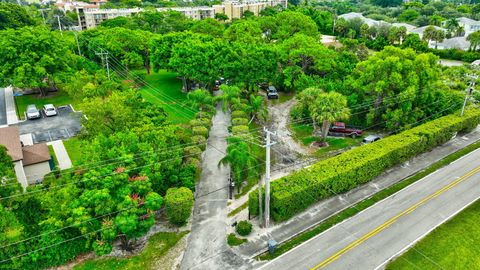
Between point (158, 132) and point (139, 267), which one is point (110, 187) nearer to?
point (139, 267)

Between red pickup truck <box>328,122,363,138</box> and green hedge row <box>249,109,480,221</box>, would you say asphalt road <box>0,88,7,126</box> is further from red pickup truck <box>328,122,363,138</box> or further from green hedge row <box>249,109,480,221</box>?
red pickup truck <box>328,122,363,138</box>

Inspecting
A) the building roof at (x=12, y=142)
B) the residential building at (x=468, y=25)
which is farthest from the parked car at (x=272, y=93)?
the residential building at (x=468, y=25)

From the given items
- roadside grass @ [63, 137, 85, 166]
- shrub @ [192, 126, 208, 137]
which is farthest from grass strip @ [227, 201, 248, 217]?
roadside grass @ [63, 137, 85, 166]

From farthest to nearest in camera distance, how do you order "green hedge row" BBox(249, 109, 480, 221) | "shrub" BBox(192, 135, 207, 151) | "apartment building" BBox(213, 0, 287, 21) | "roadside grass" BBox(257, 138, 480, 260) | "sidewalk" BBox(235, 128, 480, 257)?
"apartment building" BBox(213, 0, 287, 21), "shrub" BBox(192, 135, 207, 151), "green hedge row" BBox(249, 109, 480, 221), "sidewalk" BBox(235, 128, 480, 257), "roadside grass" BBox(257, 138, 480, 260)

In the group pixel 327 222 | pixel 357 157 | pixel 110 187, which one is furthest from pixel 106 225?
pixel 357 157

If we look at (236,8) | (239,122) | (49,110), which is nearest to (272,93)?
(239,122)

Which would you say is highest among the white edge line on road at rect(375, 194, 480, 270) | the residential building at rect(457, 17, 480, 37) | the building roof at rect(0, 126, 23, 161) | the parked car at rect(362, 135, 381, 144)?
the residential building at rect(457, 17, 480, 37)

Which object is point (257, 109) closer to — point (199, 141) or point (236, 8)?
point (199, 141)
